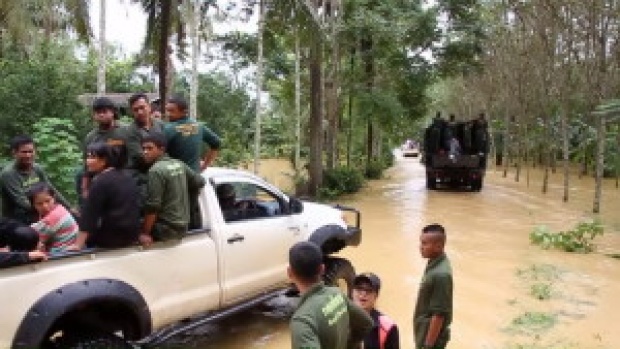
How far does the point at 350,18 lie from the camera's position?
1891cm

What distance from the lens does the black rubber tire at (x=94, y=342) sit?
13.4ft

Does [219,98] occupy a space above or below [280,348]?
above

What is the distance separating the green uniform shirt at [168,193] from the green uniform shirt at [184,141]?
45 centimetres

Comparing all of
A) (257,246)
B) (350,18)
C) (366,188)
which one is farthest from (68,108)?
(366,188)

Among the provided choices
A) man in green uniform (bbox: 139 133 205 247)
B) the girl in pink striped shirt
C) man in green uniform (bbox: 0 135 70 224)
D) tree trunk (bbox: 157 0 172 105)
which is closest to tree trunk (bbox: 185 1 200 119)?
tree trunk (bbox: 157 0 172 105)

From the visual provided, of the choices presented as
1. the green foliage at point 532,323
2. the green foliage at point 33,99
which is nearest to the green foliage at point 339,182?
the green foliage at point 33,99

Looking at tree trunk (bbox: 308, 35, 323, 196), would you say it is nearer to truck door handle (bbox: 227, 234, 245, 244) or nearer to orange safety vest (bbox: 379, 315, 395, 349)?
truck door handle (bbox: 227, 234, 245, 244)

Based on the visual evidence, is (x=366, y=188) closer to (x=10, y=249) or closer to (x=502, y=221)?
(x=502, y=221)

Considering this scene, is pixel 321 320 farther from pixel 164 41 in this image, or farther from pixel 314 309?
pixel 164 41

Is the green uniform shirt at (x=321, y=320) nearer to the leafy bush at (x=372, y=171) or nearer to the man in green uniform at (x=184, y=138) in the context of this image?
the man in green uniform at (x=184, y=138)

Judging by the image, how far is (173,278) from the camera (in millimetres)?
4836

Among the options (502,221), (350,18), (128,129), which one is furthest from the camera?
(350,18)

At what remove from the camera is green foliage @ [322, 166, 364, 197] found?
723 inches

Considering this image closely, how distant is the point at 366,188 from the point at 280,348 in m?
15.9
